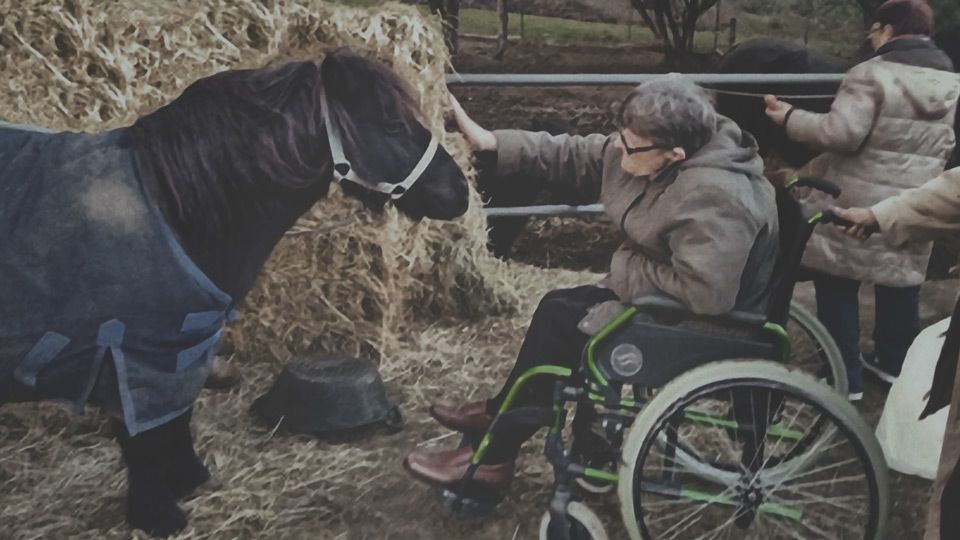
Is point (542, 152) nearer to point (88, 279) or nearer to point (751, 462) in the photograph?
point (751, 462)

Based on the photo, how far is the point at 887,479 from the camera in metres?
2.10

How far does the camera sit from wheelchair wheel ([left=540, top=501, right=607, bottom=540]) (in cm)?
212

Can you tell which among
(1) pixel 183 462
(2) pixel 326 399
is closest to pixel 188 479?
(1) pixel 183 462

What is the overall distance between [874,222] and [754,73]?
46 centimetres

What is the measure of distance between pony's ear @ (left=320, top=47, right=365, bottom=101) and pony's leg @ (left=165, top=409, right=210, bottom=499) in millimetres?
811

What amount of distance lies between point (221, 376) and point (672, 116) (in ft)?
3.97

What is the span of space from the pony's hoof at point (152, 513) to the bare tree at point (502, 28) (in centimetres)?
130

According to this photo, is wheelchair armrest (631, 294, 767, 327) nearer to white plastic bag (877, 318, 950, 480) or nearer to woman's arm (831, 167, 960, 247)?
woman's arm (831, 167, 960, 247)

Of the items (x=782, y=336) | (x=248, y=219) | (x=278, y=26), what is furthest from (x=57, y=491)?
(x=782, y=336)

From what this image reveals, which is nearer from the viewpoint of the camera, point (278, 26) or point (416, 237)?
point (278, 26)

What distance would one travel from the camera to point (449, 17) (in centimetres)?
212

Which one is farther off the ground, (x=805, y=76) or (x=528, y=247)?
(x=805, y=76)

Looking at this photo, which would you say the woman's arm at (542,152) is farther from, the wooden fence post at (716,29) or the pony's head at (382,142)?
the wooden fence post at (716,29)

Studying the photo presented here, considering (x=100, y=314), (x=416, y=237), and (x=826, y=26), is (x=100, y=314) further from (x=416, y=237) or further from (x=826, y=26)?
(x=826, y=26)
